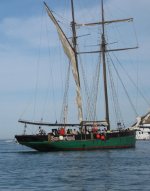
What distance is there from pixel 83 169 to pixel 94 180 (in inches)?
386

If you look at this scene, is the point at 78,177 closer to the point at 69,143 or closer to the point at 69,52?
the point at 69,143

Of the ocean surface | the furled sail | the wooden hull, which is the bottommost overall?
the ocean surface

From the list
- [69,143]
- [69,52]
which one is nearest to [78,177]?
[69,143]

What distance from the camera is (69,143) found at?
8531 centimetres

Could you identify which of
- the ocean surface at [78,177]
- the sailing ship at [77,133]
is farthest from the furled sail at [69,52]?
the ocean surface at [78,177]

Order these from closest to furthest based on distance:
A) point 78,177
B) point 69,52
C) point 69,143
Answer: point 78,177
point 69,143
point 69,52

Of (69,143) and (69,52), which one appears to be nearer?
(69,143)

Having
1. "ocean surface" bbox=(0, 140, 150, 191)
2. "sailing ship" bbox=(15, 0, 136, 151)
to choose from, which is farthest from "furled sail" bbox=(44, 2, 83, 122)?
"ocean surface" bbox=(0, 140, 150, 191)

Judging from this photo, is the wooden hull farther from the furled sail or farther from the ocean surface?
the ocean surface

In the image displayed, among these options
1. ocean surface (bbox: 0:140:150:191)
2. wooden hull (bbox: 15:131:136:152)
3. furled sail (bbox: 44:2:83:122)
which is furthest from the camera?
furled sail (bbox: 44:2:83:122)

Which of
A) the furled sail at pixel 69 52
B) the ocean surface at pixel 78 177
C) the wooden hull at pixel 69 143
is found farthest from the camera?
the furled sail at pixel 69 52

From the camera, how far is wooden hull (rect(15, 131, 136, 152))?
84.6 metres

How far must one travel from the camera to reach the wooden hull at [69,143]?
84.6m

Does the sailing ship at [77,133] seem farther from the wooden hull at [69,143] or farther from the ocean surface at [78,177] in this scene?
the ocean surface at [78,177]
